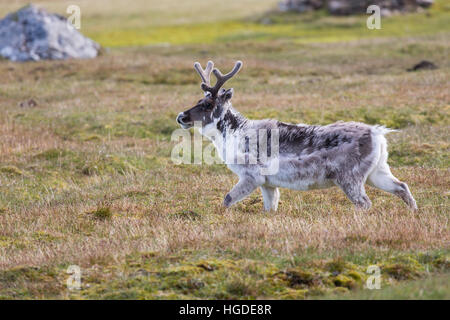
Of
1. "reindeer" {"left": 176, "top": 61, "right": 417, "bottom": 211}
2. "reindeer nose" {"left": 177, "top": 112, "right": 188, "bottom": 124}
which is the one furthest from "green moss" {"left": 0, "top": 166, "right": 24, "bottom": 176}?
"reindeer" {"left": 176, "top": 61, "right": 417, "bottom": 211}

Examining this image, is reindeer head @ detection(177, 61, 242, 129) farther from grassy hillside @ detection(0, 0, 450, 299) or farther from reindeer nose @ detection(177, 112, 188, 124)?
grassy hillside @ detection(0, 0, 450, 299)

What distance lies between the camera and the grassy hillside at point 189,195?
837 cm

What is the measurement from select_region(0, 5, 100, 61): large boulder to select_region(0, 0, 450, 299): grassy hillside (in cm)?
283

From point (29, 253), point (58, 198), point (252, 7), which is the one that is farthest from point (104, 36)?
point (29, 253)

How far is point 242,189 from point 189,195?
219 centimetres

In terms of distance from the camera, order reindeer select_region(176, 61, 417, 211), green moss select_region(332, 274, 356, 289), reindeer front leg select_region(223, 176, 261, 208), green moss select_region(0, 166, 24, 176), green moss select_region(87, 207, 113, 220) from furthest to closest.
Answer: green moss select_region(0, 166, 24, 176) → green moss select_region(87, 207, 113, 220) → reindeer front leg select_region(223, 176, 261, 208) → reindeer select_region(176, 61, 417, 211) → green moss select_region(332, 274, 356, 289)

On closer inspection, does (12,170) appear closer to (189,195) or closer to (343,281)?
(189,195)

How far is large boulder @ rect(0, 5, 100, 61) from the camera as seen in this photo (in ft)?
140

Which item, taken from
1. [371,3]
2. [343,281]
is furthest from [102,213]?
[371,3]

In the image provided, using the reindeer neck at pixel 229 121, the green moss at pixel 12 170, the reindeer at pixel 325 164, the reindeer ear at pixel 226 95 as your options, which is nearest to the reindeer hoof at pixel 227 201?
the reindeer at pixel 325 164

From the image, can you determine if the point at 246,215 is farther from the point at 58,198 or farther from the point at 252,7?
the point at 252,7

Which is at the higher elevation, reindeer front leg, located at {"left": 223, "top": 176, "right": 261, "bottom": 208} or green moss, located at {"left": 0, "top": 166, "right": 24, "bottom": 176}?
reindeer front leg, located at {"left": 223, "top": 176, "right": 261, "bottom": 208}

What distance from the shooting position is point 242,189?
12164mm

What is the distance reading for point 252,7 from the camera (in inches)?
3477
